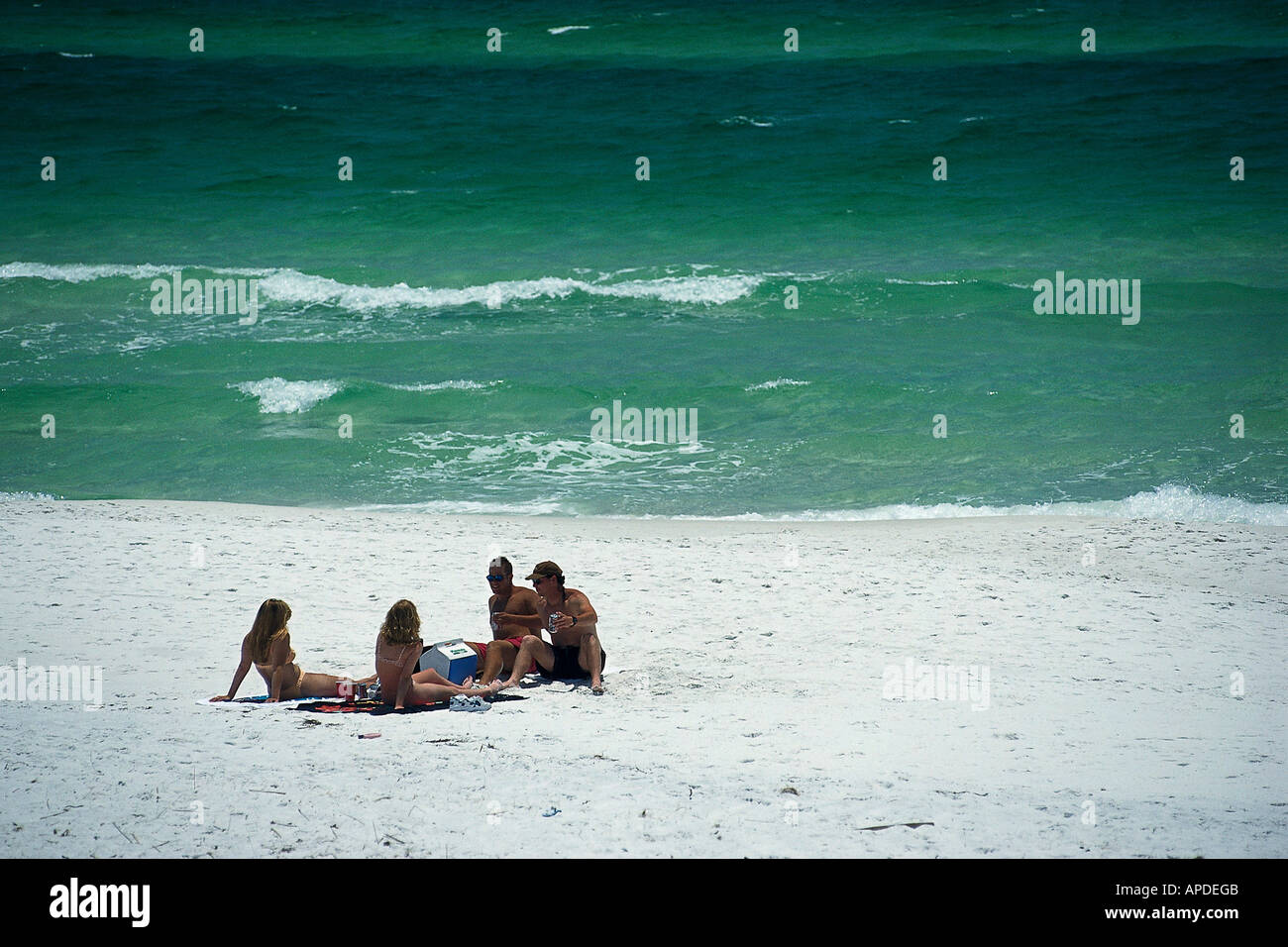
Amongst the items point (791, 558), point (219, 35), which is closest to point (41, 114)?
point (219, 35)

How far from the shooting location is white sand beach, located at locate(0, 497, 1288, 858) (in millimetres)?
5605

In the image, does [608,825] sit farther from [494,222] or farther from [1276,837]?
[494,222]

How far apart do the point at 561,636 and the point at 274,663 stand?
1.80m

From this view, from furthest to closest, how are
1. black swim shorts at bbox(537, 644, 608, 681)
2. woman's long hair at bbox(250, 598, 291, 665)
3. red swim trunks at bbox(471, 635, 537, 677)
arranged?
1. black swim shorts at bbox(537, 644, 608, 681)
2. red swim trunks at bbox(471, 635, 537, 677)
3. woman's long hair at bbox(250, 598, 291, 665)

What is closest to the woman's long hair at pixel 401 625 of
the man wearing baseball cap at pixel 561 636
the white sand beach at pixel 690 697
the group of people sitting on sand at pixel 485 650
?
the group of people sitting on sand at pixel 485 650

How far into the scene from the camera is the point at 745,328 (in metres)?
20.7

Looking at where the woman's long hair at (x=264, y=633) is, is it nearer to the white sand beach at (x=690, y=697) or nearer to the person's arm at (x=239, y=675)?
the person's arm at (x=239, y=675)

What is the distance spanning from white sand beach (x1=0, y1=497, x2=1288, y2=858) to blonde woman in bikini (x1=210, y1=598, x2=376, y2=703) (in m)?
0.21

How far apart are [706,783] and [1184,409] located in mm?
12561

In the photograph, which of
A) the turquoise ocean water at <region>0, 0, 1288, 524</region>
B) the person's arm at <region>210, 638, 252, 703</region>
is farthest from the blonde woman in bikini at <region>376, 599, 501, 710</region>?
the turquoise ocean water at <region>0, 0, 1288, 524</region>

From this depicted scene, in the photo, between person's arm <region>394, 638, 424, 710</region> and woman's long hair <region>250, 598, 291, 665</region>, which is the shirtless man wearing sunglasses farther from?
woman's long hair <region>250, 598, 291, 665</region>

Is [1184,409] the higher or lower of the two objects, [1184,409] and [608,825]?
the higher

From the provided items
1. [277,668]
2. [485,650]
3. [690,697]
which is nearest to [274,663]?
[277,668]

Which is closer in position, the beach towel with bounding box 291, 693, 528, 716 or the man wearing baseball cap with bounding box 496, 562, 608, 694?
the beach towel with bounding box 291, 693, 528, 716
